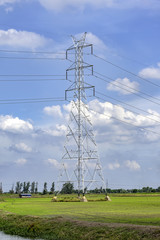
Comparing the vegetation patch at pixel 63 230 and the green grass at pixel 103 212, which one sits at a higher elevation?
the green grass at pixel 103 212

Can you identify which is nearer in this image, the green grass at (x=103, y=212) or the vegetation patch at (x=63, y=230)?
the vegetation patch at (x=63, y=230)

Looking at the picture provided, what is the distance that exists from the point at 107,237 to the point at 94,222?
535 cm

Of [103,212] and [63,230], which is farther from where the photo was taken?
[103,212]

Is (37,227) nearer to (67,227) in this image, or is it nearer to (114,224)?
(67,227)

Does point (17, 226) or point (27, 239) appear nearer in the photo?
point (27, 239)

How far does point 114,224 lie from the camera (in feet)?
120

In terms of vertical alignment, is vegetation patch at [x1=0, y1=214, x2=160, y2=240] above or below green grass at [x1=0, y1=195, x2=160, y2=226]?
below

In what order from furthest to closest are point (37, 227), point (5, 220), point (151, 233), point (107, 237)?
1. point (5, 220)
2. point (37, 227)
3. point (107, 237)
4. point (151, 233)

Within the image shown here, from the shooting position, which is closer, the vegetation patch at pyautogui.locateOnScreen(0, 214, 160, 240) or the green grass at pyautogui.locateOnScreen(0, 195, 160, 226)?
the vegetation patch at pyautogui.locateOnScreen(0, 214, 160, 240)

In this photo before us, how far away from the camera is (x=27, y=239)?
40.2m

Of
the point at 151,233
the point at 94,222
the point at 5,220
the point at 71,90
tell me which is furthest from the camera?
the point at 71,90

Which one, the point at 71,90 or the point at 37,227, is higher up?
the point at 71,90

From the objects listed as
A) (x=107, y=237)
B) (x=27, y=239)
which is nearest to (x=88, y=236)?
(x=107, y=237)

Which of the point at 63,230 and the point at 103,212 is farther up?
the point at 103,212
